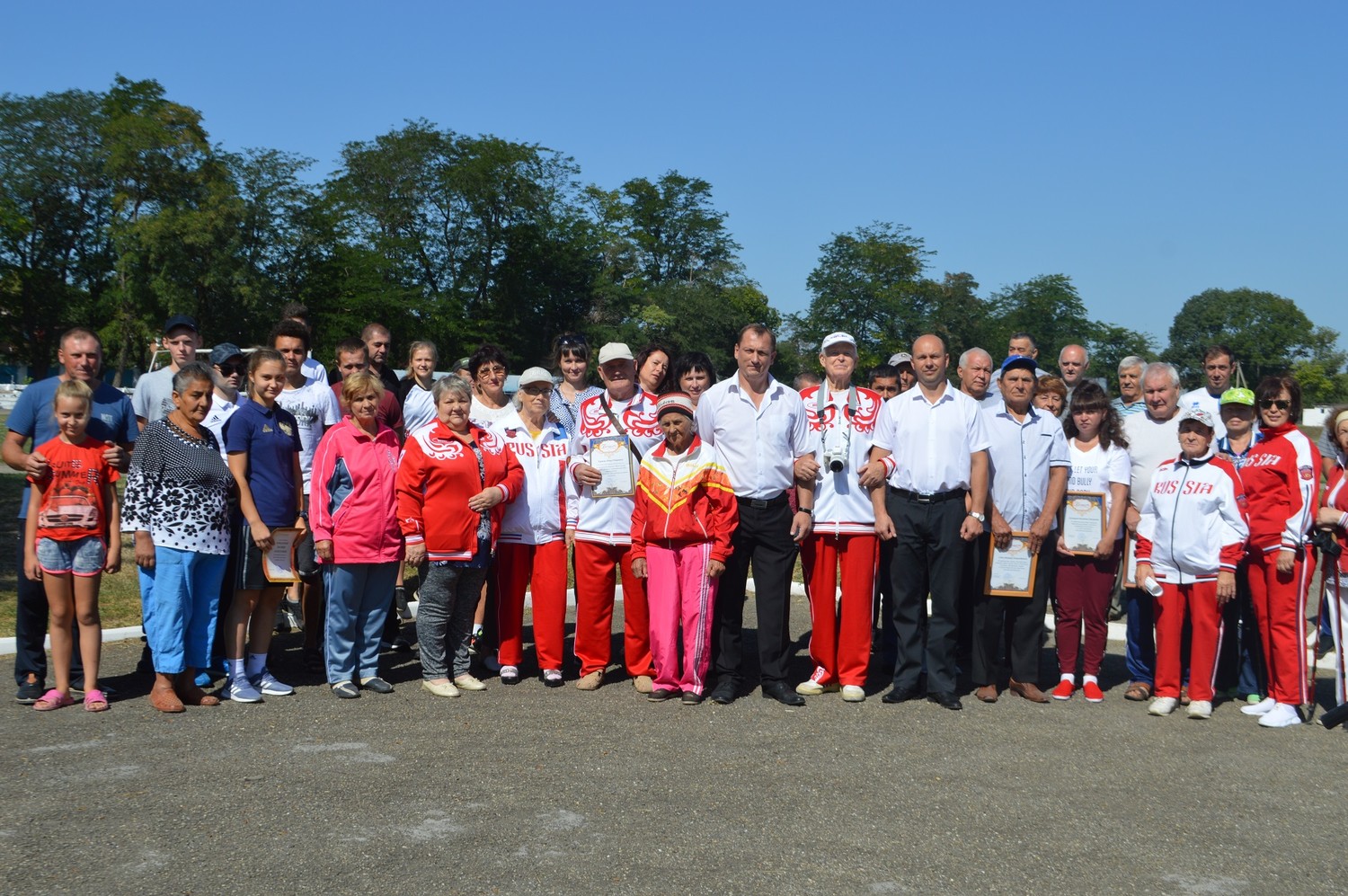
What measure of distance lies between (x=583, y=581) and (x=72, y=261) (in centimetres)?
4105

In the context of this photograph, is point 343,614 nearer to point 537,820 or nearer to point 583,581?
point 583,581

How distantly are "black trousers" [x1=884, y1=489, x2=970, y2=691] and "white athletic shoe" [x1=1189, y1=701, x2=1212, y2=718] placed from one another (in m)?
1.37

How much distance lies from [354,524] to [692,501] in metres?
1.97

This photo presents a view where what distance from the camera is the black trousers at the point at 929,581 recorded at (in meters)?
6.86

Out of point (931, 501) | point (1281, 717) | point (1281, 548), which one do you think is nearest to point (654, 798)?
point (931, 501)

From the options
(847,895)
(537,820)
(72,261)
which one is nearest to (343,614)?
(537,820)

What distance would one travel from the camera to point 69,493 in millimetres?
6164

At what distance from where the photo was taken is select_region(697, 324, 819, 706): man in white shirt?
22.5 feet

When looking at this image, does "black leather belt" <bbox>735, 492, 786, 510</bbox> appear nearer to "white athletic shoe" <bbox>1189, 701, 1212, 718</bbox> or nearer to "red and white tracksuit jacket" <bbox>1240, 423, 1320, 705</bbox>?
"white athletic shoe" <bbox>1189, 701, 1212, 718</bbox>

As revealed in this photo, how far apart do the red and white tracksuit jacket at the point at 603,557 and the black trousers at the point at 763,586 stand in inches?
20.8

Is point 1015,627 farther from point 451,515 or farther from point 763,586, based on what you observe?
point 451,515

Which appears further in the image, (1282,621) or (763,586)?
(763,586)

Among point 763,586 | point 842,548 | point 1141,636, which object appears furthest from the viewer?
point 1141,636

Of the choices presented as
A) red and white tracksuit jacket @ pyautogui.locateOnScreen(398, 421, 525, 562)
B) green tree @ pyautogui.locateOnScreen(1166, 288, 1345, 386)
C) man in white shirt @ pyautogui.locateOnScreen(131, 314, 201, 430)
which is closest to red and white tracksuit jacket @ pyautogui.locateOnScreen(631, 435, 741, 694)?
red and white tracksuit jacket @ pyautogui.locateOnScreen(398, 421, 525, 562)
